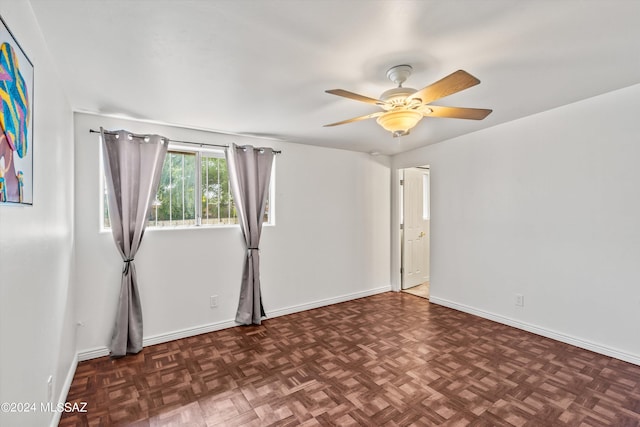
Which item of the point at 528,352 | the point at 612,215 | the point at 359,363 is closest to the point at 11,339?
the point at 359,363

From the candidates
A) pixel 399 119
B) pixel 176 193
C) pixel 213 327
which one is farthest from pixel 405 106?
pixel 213 327

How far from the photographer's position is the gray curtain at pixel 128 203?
2.76 m

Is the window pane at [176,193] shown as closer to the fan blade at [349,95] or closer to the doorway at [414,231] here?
the fan blade at [349,95]

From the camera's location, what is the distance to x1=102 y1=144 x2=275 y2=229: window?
320 centimetres

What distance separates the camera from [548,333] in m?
3.02

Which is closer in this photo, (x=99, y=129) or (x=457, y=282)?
(x=99, y=129)

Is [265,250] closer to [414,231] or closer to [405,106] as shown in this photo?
[405,106]

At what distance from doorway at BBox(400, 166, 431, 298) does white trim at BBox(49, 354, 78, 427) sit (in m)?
4.20

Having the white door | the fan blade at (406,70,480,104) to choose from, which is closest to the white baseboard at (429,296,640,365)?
the white door

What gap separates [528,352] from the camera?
273 centimetres

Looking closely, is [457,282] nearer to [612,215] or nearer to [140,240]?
[612,215]

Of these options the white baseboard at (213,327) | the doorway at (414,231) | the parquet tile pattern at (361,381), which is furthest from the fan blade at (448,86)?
the doorway at (414,231)

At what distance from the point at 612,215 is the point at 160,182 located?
4.31m

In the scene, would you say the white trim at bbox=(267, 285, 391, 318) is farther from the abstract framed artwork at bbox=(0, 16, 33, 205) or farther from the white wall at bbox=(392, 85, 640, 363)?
the abstract framed artwork at bbox=(0, 16, 33, 205)
